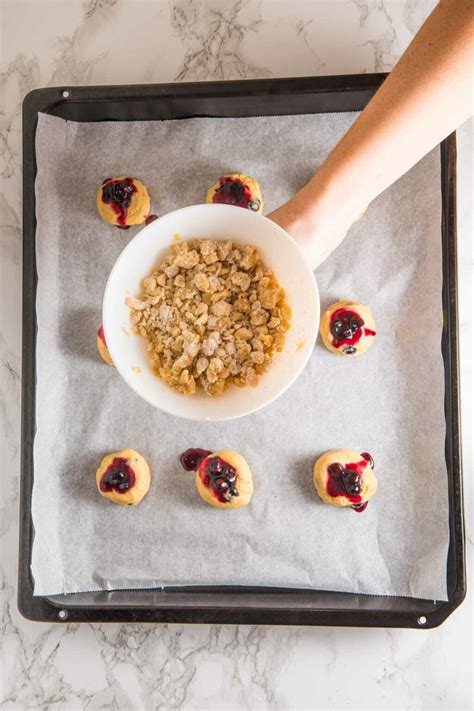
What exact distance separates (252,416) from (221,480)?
15 centimetres

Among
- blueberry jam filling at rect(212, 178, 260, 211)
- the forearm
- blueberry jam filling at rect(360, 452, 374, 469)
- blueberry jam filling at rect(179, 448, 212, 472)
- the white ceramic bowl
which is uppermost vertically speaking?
blueberry jam filling at rect(212, 178, 260, 211)

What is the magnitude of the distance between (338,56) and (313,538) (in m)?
1.02

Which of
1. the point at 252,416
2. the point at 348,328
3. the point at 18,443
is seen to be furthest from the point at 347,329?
the point at 18,443

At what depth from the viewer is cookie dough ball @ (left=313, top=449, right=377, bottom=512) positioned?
134 centimetres

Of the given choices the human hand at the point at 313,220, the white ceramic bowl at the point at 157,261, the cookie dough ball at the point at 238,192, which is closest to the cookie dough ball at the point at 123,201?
the cookie dough ball at the point at 238,192

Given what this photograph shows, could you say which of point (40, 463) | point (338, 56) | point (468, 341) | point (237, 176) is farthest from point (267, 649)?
point (338, 56)

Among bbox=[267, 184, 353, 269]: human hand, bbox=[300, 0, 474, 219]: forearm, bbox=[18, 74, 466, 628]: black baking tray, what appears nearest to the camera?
bbox=[300, 0, 474, 219]: forearm

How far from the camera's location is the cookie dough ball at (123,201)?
140cm

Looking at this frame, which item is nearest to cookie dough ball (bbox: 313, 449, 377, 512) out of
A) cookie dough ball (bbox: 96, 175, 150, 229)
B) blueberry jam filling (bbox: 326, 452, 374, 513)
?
blueberry jam filling (bbox: 326, 452, 374, 513)

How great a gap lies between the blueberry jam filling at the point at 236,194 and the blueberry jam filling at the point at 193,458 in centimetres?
51

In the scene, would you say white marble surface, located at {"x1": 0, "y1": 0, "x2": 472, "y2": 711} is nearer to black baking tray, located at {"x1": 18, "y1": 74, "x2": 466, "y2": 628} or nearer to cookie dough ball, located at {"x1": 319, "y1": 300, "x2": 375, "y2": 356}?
black baking tray, located at {"x1": 18, "y1": 74, "x2": 466, "y2": 628}

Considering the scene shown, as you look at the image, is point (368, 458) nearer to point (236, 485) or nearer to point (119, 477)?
point (236, 485)

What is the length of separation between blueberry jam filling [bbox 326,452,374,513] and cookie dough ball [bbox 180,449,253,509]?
16cm

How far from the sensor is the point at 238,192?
1.39 m
